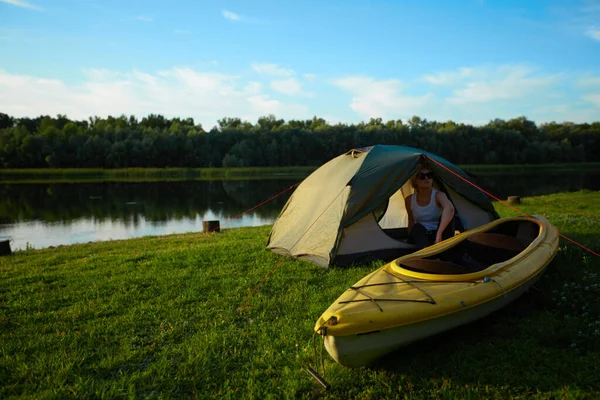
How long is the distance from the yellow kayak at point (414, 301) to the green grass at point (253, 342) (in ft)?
0.95

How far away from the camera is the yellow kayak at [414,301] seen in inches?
126

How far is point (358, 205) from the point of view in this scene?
256 inches

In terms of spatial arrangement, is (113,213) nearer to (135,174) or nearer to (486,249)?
(486,249)

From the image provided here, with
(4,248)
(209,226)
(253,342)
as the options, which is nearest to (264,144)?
(209,226)

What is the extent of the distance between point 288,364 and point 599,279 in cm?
384

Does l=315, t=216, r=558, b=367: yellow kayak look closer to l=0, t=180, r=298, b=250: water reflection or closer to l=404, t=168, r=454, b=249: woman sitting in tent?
l=404, t=168, r=454, b=249: woman sitting in tent

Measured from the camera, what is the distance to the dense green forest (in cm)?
5875

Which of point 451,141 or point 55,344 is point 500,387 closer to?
point 55,344

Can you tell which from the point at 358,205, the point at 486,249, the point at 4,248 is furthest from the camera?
the point at 4,248

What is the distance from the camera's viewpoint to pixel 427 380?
3266 mm

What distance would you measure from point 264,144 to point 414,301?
65529mm

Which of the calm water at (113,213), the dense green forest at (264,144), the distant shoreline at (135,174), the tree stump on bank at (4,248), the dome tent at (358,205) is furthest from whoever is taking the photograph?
the dense green forest at (264,144)

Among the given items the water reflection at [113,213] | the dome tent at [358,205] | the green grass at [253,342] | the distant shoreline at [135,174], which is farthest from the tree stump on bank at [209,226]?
the distant shoreline at [135,174]

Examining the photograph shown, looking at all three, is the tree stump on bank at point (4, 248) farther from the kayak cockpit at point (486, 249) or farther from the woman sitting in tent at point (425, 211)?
the kayak cockpit at point (486, 249)
